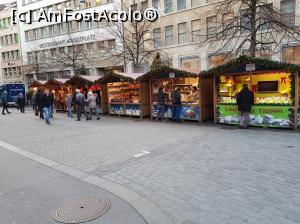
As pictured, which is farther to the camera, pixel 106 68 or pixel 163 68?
pixel 106 68

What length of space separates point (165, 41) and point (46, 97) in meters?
19.2

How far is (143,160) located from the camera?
7770 mm

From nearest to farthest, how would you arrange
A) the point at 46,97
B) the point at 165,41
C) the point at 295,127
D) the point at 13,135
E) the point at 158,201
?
1. the point at 158,201
2. the point at 295,127
3. the point at 13,135
4. the point at 46,97
5. the point at 165,41

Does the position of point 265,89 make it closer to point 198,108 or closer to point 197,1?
point 198,108

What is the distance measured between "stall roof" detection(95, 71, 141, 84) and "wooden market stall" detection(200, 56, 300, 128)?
4892mm

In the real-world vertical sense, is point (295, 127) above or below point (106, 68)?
below

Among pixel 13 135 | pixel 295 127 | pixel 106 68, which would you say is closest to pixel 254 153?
pixel 295 127

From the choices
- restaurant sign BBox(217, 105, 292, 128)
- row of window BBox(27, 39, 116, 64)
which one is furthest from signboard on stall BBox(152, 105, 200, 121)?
row of window BBox(27, 39, 116, 64)

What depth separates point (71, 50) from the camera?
4294 centimetres

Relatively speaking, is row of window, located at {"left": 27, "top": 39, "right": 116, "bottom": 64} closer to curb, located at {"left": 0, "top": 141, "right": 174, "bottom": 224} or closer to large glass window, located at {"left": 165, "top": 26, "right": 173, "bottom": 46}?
large glass window, located at {"left": 165, "top": 26, "right": 173, "bottom": 46}

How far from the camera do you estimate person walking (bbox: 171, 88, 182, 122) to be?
15.4 metres

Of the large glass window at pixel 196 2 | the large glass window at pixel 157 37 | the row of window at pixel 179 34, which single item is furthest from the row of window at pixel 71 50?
the large glass window at pixel 196 2

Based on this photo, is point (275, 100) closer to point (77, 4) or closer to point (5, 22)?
point (77, 4)

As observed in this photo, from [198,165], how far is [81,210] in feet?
10.3
